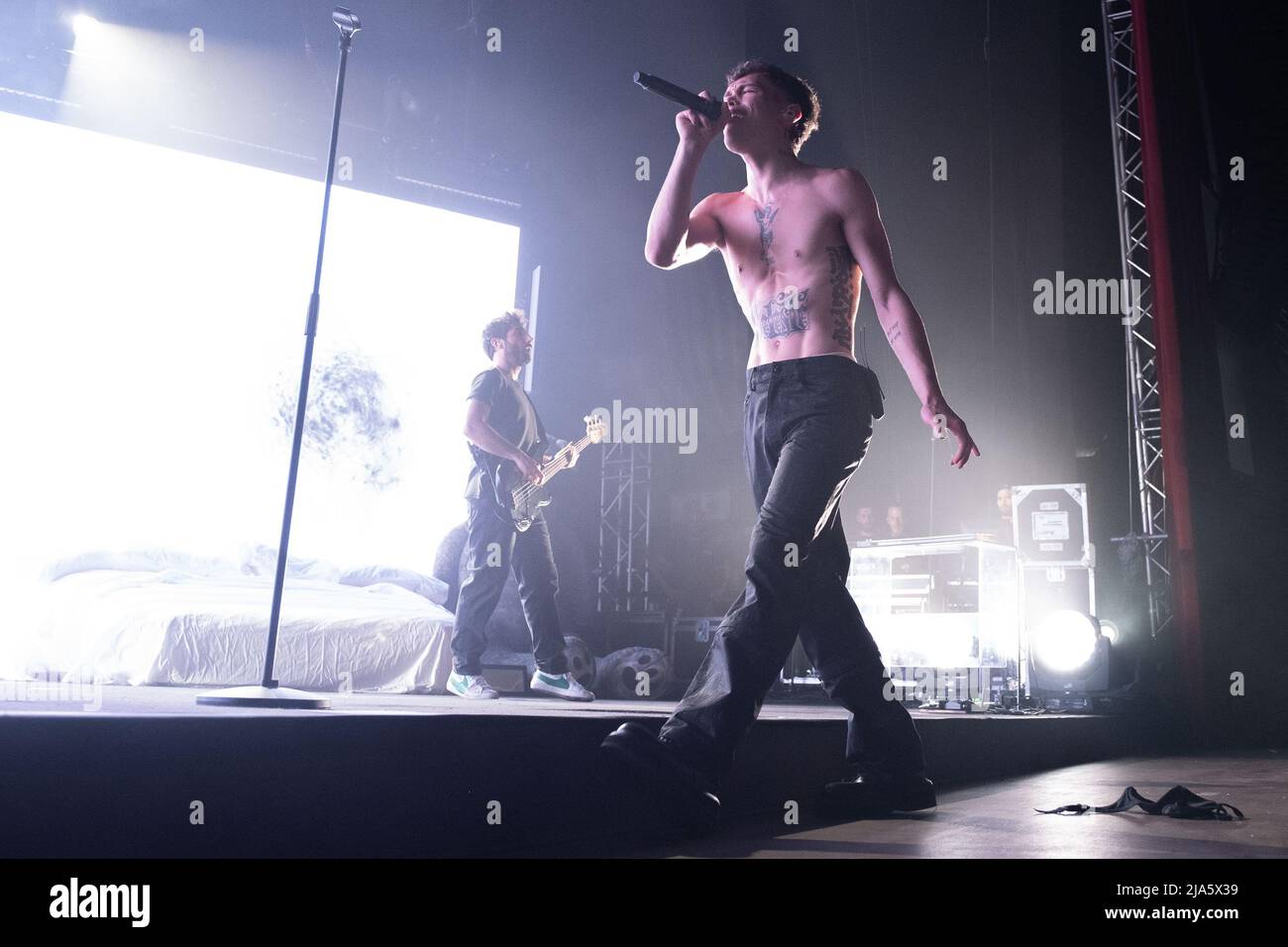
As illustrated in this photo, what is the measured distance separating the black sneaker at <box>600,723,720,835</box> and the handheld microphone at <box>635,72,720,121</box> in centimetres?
121

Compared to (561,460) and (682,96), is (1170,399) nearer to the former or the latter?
(561,460)

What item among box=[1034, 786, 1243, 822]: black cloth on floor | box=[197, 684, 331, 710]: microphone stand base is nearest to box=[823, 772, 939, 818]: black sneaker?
box=[1034, 786, 1243, 822]: black cloth on floor

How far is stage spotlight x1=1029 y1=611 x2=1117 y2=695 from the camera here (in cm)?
522

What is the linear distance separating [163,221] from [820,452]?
5.00 metres

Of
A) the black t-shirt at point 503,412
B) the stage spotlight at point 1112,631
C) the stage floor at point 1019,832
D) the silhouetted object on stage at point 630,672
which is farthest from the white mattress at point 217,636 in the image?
the stage spotlight at point 1112,631

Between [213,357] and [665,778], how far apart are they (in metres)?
4.94

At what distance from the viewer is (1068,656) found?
5316mm

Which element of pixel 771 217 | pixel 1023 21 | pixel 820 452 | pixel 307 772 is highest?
pixel 1023 21
